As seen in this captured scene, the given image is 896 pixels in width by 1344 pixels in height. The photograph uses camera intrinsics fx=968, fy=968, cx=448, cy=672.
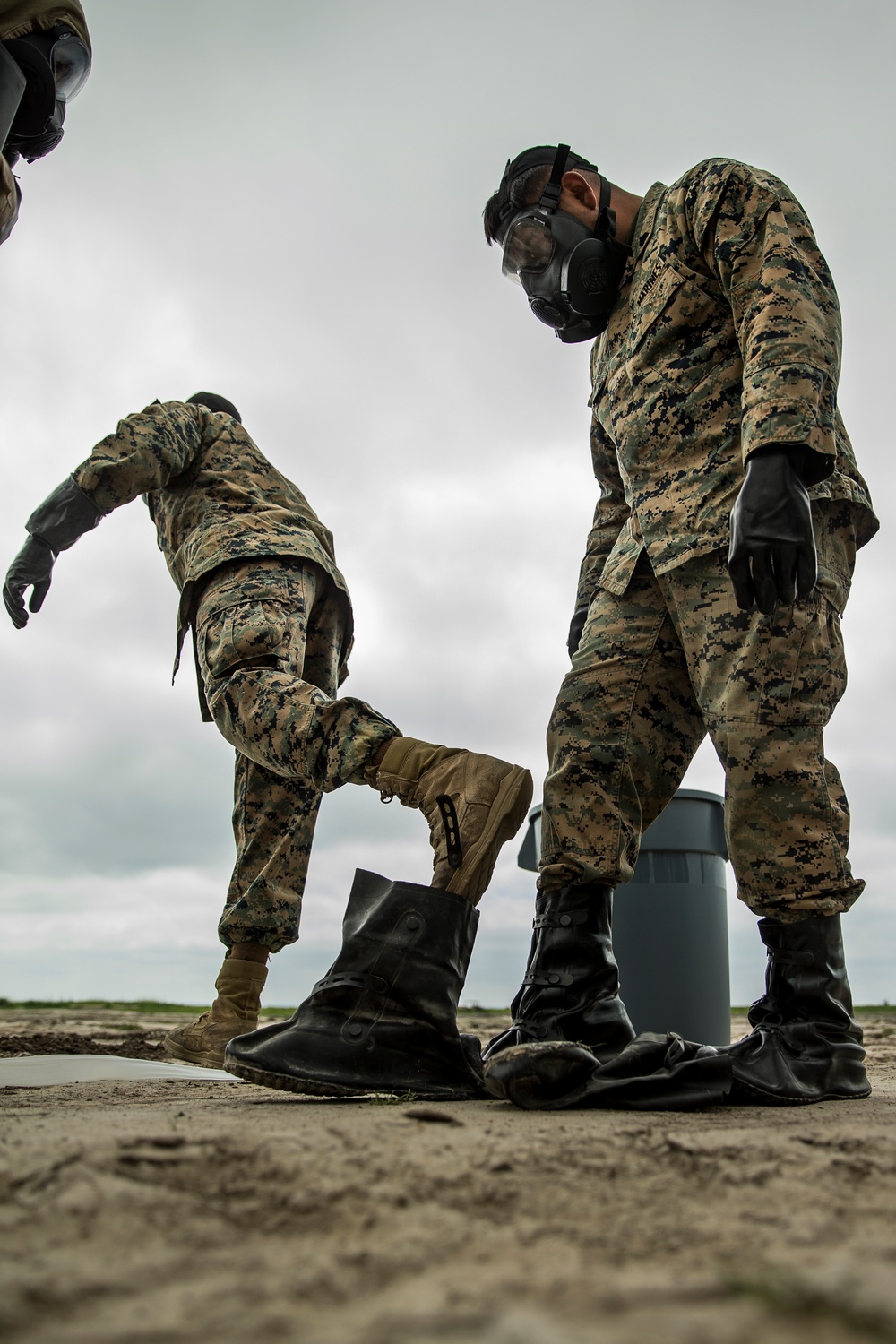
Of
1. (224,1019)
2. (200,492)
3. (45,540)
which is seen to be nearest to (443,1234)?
(224,1019)

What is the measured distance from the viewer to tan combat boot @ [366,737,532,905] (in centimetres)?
185

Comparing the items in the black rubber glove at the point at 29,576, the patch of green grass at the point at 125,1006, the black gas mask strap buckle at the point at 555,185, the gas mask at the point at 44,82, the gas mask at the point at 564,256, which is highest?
the gas mask at the point at 44,82

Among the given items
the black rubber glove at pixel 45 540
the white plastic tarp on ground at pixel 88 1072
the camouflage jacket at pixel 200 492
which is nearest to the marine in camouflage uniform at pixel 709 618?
the white plastic tarp on ground at pixel 88 1072

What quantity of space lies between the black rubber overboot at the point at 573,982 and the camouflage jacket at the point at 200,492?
1541 millimetres

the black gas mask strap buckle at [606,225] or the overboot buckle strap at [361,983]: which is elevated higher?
the black gas mask strap buckle at [606,225]

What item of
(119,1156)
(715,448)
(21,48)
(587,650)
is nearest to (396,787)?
(587,650)

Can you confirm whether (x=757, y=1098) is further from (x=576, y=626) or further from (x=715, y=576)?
(x=576, y=626)

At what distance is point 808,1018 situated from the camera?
187 centimetres

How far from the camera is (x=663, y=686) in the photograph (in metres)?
2.11

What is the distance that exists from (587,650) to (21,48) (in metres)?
2.12

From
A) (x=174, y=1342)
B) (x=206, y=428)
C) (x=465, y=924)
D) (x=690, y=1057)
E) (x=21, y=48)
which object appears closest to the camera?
(x=174, y=1342)

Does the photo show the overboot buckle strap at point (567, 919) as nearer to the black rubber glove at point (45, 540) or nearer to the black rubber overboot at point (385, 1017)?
the black rubber overboot at point (385, 1017)

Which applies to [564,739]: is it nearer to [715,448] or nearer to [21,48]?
[715,448]

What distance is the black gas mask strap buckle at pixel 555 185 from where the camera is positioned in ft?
7.65
